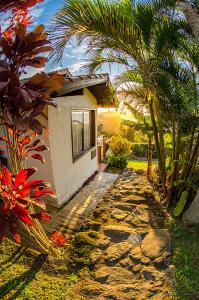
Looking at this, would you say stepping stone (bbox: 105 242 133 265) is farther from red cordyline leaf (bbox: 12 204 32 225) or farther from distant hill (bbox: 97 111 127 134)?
distant hill (bbox: 97 111 127 134)

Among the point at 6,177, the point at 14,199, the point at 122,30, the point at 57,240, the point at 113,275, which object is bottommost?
the point at 113,275

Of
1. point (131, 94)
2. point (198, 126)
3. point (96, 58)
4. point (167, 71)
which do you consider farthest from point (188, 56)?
point (131, 94)

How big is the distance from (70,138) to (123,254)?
12.6 feet

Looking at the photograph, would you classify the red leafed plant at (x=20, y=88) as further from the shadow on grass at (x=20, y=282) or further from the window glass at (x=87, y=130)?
the window glass at (x=87, y=130)

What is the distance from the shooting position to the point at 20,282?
3986 mm

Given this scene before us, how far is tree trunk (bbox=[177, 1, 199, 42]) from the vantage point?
16.7 feet

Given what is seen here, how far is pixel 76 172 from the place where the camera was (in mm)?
8500

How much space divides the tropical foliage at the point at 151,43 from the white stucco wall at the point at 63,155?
60.3 inches

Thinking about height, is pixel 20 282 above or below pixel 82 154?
below

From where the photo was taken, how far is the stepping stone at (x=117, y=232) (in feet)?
18.1

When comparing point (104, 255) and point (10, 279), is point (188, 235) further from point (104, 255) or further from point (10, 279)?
point (10, 279)

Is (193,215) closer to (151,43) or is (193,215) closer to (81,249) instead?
(81,249)

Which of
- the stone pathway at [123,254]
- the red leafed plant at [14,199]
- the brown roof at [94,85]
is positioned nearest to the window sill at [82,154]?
the stone pathway at [123,254]

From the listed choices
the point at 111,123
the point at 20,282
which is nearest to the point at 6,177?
the point at 20,282
